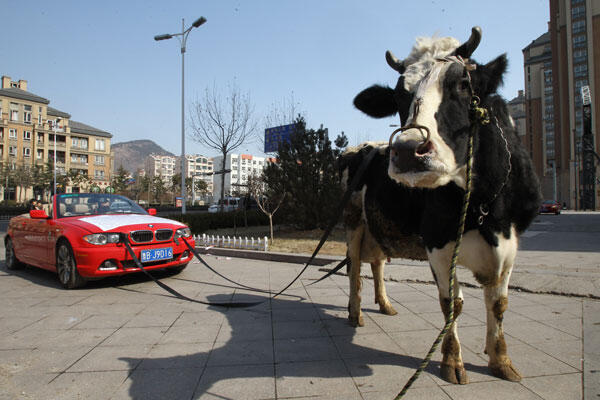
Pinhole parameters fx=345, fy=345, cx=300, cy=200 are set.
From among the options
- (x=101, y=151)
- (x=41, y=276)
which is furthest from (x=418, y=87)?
(x=101, y=151)

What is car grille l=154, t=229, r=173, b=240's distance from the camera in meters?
5.91

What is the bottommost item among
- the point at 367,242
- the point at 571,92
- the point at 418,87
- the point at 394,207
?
the point at 367,242

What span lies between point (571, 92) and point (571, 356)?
74041 millimetres

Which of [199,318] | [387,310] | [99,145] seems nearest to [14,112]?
[99,145]

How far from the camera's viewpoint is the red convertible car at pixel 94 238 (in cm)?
534

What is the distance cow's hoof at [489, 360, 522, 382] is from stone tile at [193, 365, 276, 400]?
166 cm

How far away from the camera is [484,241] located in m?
2.33

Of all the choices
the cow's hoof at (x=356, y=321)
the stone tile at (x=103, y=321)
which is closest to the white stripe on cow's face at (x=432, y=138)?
the cow's hoof at (x=356, y=321)

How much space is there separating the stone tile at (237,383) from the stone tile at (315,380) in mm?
86

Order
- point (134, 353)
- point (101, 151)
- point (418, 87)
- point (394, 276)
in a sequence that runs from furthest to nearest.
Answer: point (101, 151), point (394, 276), point (134, 353), point (418, 87)

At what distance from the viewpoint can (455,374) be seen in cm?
251

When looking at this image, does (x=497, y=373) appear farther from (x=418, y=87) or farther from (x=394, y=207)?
(x=418, y=87)

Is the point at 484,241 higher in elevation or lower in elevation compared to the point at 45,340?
higher

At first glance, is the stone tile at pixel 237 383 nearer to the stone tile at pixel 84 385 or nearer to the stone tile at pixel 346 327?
the stone tile at pixel 84 385
